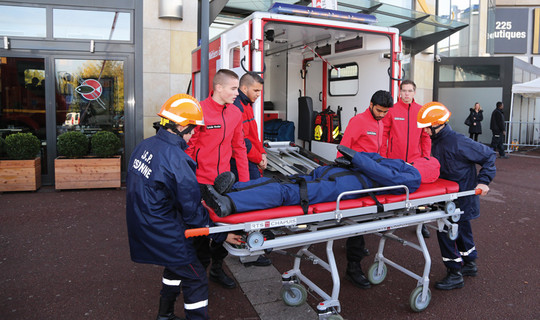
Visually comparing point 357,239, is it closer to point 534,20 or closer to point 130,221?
point 130,221

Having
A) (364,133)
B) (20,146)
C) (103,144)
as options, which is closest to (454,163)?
(364,133)

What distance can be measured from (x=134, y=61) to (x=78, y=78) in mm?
1109

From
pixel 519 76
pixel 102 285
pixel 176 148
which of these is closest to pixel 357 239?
pixel 176 148

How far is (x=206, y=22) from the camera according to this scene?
5141mm

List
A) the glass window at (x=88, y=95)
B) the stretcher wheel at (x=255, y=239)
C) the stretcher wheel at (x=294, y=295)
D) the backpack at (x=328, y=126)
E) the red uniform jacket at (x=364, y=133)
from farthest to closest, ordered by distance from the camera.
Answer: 1. the glass window at (x=88, y=95)
2. the backpack at (x=328, y=126)
3. the red uniform jacket at (x=364, y=133)
4. the stretcher wheel at (x=294, y=295)
5. the stretcher wheel at (x=255, y=239)

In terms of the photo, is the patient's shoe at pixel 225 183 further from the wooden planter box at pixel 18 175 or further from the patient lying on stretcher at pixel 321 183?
the wooden planter box at pixel 18 175

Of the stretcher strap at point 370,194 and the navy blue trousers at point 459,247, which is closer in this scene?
the stretcher strap at point 370,194

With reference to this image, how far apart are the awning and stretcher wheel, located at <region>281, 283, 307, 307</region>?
6138 mm

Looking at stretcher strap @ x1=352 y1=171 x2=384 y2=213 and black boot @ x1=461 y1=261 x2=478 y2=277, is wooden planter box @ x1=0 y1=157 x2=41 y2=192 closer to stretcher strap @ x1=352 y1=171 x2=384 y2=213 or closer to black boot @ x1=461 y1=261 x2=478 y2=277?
stretcher strap @ x1=352 y1=171 x2=384 y2=213

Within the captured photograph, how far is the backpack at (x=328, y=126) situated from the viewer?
6852 millimetres

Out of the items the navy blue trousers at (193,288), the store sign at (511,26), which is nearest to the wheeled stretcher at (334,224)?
the navy blue trousers at (193,288)

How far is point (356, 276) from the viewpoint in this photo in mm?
4027

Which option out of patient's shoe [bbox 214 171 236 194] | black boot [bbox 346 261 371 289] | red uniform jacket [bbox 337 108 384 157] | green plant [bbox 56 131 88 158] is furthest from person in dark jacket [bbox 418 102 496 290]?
green plant [bbox 56 131 88 158]

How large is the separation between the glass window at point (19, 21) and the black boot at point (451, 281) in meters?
8.00
